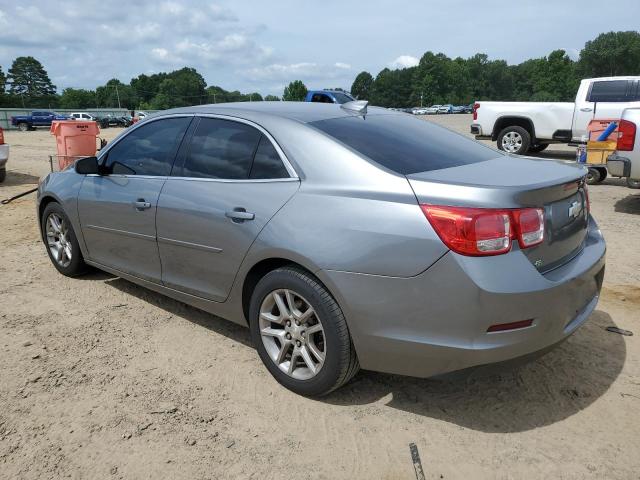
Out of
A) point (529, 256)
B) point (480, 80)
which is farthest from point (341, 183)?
point (480, 80)

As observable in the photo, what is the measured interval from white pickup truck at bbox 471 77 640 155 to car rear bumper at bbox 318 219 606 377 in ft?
36.9

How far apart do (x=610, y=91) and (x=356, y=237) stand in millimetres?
12328

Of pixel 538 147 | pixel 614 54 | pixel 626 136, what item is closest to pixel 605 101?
pixel 538 147

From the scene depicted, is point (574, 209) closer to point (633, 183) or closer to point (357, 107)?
point (357, 107)

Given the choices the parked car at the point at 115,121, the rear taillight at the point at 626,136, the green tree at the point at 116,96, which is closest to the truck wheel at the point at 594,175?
the rear taillight at the point at 626,136

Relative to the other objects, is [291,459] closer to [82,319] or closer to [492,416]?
[492,416]

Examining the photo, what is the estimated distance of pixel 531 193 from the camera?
97.2 inches

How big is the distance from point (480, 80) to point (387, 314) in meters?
158

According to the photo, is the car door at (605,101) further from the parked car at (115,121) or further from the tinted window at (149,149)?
the parked car at (115,121)

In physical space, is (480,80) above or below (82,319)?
above

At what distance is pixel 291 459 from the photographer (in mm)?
2514

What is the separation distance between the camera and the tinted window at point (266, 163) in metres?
3.06

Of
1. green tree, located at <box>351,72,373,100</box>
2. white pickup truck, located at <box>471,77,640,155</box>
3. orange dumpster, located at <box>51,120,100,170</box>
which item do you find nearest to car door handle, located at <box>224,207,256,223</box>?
orange dumpster, located at <box>51,120,100,170</box>

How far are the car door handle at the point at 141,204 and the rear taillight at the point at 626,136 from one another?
6.76 meters
